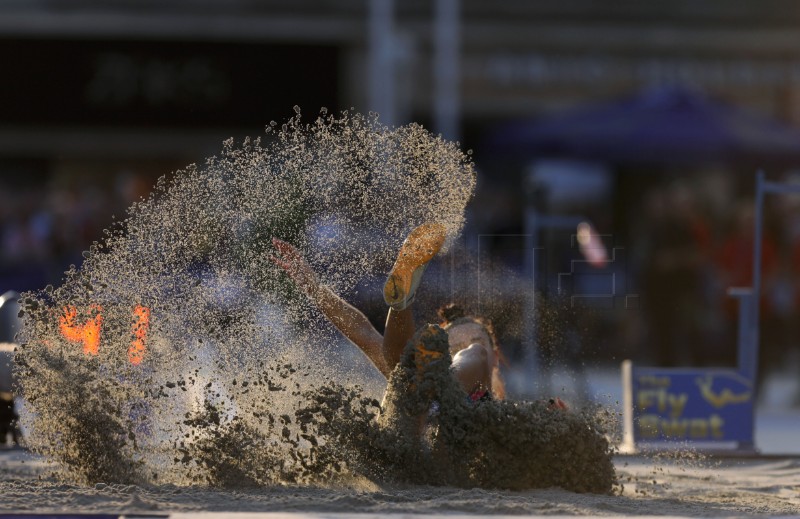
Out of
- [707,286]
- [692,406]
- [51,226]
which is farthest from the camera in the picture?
[51,226]

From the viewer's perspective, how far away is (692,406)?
10242 millimetres

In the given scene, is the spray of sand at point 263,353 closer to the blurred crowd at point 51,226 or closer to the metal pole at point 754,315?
the metal pole at point 754,315

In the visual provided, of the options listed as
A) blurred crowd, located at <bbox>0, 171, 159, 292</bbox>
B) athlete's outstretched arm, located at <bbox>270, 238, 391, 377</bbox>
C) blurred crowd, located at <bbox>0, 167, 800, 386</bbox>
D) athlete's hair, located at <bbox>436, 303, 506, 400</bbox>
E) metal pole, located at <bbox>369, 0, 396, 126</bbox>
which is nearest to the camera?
athlete's outstretched arm, located at <bbox>270, 238, 391, 377</bbox>

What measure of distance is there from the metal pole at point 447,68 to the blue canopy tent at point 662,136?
5.42 meters

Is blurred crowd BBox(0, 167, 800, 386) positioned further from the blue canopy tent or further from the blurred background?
the blurred background

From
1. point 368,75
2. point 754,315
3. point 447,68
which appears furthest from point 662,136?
point 368,75

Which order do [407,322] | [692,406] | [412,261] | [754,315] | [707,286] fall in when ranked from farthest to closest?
1. [707,286]
2. [754,315]
3. [692,406]
4. [407,322]
5. [412,261]

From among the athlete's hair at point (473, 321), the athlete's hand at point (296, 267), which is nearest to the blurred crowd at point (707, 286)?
the athlete's hair at point (473, 321)

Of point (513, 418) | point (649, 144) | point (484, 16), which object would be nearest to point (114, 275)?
point (513, 418)

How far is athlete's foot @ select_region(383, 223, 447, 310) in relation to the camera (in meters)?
7.61

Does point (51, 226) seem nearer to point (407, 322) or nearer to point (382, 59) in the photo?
point (382, 59)

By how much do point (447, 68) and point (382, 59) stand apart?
0.92 m

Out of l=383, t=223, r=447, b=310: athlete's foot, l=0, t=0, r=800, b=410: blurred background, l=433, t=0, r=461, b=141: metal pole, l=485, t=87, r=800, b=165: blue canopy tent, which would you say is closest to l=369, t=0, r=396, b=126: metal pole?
l=0, t=0, r=800, b=410: blurred background

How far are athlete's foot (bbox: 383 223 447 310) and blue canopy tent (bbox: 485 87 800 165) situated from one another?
8017mm
